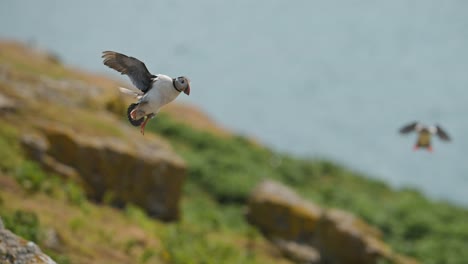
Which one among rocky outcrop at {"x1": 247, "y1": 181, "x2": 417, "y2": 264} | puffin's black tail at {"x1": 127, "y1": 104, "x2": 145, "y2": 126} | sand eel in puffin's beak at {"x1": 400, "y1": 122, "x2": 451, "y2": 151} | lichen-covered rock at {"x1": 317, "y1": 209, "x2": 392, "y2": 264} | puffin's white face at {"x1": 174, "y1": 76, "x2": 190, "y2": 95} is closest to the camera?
puffin's white face at {"x1": 174, "y1": 76, "x2": 190, "y2": 95}

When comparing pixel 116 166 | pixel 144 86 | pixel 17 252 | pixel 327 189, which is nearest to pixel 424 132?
pixel 144 86

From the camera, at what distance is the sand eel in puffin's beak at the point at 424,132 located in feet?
36.8

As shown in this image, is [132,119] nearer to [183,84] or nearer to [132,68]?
[132,68]

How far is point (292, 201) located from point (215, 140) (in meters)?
7.71

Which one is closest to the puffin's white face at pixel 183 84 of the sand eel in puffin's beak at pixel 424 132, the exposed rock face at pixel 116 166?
the sand eel in puffin's beak at pixel 424 132

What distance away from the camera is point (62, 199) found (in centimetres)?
1285

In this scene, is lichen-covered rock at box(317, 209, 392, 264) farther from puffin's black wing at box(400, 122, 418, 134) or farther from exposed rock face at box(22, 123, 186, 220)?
puffin's black wing at box(400, 122, 418, 134)

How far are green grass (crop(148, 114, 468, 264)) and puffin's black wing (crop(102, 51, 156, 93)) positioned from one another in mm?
11918

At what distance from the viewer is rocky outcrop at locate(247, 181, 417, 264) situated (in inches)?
670

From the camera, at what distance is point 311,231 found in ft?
58.3

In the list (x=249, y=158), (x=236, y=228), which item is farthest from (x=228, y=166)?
(x=236, y=228)

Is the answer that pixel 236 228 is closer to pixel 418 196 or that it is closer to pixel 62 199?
pixel 62 199

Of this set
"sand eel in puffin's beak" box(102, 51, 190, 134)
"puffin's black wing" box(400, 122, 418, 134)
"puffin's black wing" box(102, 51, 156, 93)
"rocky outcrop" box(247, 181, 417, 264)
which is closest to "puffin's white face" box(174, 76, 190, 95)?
"sand eel in puffin's beak" box(102, 51, 190, 134)

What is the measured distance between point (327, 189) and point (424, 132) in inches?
504
